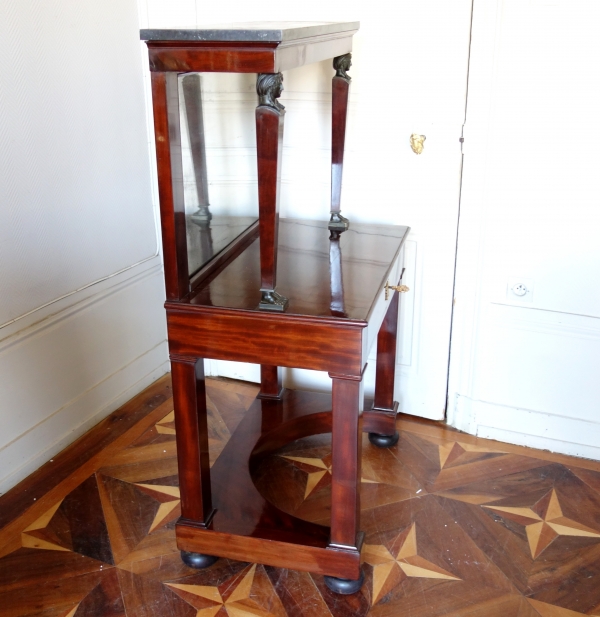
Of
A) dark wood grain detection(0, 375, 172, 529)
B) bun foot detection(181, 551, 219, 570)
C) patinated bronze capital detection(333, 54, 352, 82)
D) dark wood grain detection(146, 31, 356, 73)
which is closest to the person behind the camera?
dark wood grain detection(146, 31, 356, 73)

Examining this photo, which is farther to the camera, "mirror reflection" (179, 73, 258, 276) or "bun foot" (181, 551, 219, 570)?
"bun foot" (181, 551, 219, 570)

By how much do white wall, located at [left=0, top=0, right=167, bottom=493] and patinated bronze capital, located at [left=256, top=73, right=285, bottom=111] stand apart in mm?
1034

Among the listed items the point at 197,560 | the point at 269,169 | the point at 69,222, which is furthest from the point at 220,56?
the point at 197,560

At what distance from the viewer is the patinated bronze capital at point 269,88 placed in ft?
4.56

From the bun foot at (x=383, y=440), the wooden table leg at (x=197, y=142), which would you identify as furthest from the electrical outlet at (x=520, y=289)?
the wooden table leg at (x=197, y=142)

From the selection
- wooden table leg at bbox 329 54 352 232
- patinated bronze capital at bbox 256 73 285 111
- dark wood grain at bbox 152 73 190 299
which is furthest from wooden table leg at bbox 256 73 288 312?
wooden table leg at bbox 329 54 352 232

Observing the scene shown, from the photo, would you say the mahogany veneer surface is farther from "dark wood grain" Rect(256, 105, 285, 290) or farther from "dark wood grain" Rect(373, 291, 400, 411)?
"dark wood grain" Rect(373, 291, 400, 411)

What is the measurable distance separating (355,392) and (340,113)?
93cm

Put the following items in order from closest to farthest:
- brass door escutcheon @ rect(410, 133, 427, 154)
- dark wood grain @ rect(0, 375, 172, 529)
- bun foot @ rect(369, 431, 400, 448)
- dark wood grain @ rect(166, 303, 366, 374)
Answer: dark wood grain @ rect(166, 303, 366, 374), dark wood grain @ rect(0, 375, 172, 529), brass door escutcheon @ rect(410, 133, 427, 154), bun foot @ rect(369, 431, 400, 448)

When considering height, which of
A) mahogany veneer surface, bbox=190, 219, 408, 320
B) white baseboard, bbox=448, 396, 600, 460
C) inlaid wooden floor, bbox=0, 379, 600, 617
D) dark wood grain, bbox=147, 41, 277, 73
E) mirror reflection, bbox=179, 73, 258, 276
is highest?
dark wood grain, bbox=147, 41, 277, 73

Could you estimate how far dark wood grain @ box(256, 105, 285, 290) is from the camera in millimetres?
1426

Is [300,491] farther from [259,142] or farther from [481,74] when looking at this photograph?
[481,74]

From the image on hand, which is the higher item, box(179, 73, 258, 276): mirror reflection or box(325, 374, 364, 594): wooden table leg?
box(179, 73, 258, 276): mirror reflection

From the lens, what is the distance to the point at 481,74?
85.9 inches
